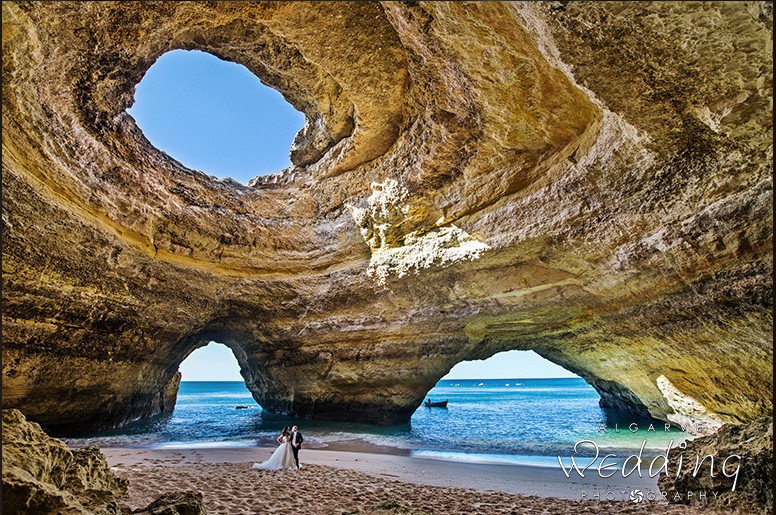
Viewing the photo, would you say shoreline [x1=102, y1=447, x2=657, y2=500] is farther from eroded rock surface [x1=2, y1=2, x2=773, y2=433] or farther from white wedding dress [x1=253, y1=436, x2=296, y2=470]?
eroded rock surface [x1=2, y1=2, x2=773, y2=433]

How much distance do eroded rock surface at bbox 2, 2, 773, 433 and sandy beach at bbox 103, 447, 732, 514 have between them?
379 centimetres

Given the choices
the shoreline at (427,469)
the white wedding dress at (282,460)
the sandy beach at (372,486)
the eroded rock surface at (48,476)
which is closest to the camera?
the eroded rock surface at (48,476)

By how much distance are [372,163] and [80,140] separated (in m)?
6.85

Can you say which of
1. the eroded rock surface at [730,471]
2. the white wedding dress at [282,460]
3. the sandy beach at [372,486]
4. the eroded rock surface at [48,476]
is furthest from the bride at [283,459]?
the eroded rock surface at [730,471]

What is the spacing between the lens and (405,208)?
11.1 m

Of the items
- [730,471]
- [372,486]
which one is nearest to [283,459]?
[372,486]

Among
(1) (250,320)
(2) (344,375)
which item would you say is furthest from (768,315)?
(1) (250,320)

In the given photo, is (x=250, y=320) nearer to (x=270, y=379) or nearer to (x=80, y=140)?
(x=270, y=379)

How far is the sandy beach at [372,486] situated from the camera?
15.8 ft

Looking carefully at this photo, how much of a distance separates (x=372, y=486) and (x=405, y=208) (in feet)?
22.6

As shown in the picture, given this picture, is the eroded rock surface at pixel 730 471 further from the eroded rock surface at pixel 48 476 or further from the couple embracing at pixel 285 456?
the eroded rock surface at pixel 48 476

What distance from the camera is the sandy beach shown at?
482 cm

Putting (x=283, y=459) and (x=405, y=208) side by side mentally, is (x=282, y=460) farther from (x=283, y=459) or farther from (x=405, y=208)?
(x=405, y=208)

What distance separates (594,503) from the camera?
16.7 ft
